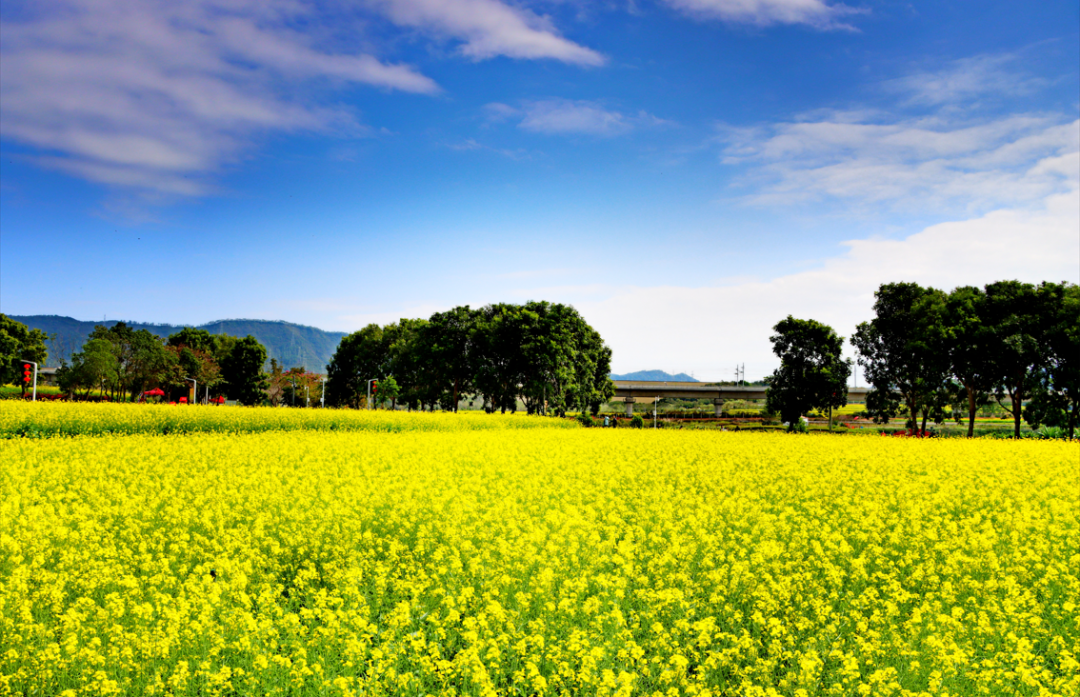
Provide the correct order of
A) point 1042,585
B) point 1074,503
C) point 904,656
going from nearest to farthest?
point 904,656, point 1042,585, point 1074,503

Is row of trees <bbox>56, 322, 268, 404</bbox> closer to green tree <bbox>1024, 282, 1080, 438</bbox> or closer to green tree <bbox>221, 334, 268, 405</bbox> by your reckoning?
green tree <bbox>221, 334, 268, 405</bbox>

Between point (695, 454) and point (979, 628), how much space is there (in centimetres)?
1224

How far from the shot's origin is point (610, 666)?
16.7ft

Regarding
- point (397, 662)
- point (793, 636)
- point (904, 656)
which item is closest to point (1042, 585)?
point (904, 656)

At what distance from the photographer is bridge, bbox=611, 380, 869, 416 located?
103 m

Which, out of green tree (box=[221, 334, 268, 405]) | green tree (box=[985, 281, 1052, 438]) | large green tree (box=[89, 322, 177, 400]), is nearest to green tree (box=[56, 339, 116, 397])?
large green tree (box=[89, 322, 177, 400])

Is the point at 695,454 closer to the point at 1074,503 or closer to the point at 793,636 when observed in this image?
the point at 1074,503

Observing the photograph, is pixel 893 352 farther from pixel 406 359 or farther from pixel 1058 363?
pixel 406 359

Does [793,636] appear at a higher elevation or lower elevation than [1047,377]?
lower

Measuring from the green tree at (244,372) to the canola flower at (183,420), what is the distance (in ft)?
206

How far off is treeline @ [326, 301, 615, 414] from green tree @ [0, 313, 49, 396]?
33.3 m

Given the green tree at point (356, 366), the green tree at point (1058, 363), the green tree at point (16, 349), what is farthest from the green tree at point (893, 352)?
the green tree at point (16, 349)

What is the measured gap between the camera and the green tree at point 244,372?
87.5m

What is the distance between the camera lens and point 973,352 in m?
37.8
